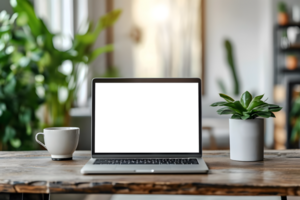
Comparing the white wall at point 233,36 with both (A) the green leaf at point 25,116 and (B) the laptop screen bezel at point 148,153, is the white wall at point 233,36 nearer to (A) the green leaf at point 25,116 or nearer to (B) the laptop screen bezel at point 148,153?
(A) the green leaf at point 25,116

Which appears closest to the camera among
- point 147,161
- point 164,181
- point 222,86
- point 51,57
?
point 164,181

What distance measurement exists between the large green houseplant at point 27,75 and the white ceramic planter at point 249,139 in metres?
1.20

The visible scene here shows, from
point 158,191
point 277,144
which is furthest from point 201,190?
point 277,144

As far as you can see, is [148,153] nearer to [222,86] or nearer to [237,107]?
[237,107]

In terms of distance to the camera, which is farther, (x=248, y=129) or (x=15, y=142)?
(x=15, y=142)

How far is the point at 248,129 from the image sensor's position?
0.88 metres

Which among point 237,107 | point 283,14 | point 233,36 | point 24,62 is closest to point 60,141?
point 237,107

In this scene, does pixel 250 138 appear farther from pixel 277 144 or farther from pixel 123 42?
pixel 123 42

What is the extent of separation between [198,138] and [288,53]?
4166mm

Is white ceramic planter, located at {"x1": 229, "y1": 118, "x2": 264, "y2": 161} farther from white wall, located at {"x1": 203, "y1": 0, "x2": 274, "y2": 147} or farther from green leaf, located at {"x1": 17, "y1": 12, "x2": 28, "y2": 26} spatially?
white wall, located at {"x1": 203, "y1": 0, "x2": 274, "y2": 147}

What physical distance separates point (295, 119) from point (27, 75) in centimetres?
233

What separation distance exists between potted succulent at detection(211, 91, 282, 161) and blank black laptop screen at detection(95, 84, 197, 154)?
11cm

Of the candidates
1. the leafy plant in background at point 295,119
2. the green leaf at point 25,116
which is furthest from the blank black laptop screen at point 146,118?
the leafy plant in background at point 295,119

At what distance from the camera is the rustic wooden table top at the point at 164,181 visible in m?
0.65
